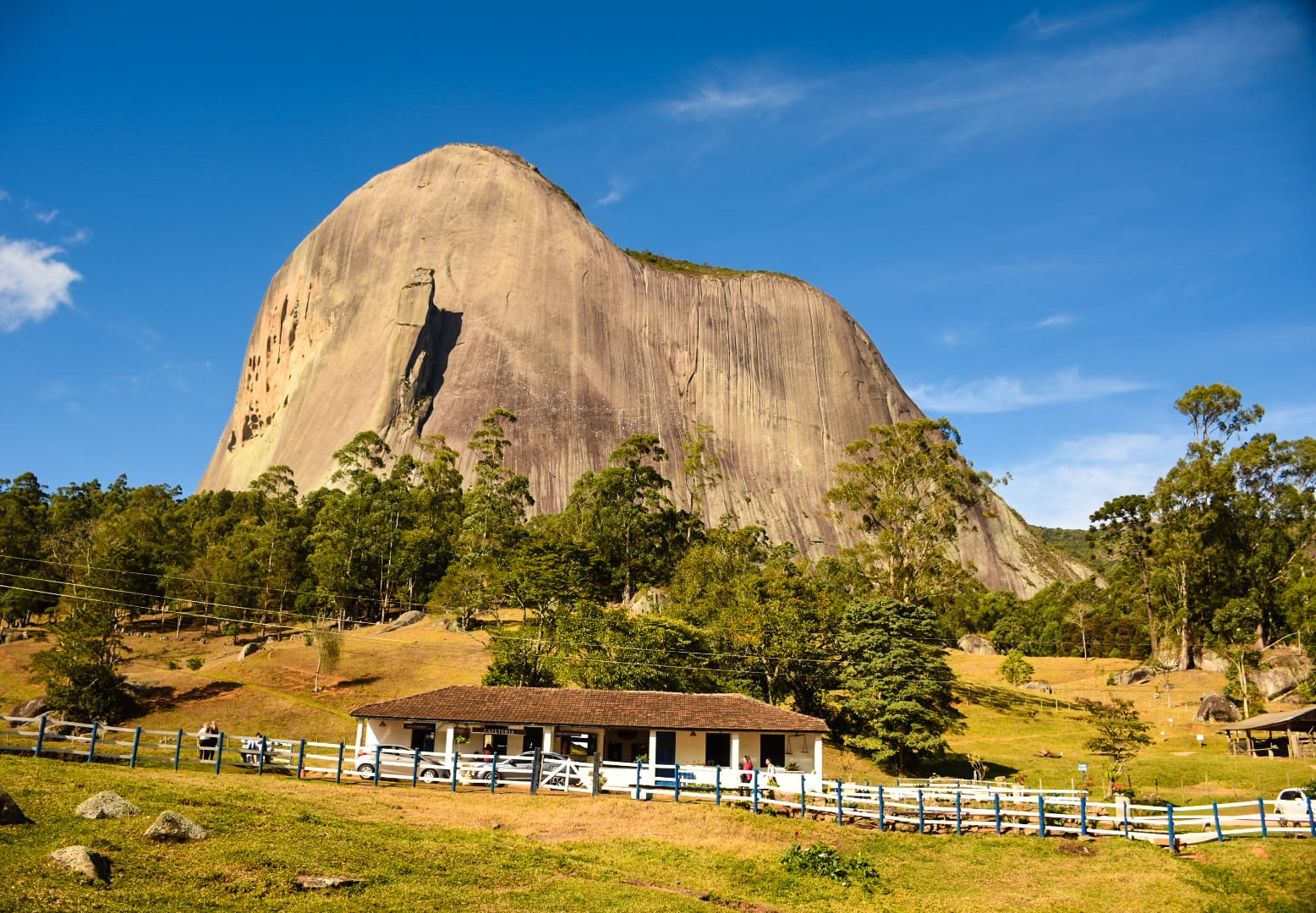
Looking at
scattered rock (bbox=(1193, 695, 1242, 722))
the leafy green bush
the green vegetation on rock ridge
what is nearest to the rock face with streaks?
the green vegetation on rock ridge

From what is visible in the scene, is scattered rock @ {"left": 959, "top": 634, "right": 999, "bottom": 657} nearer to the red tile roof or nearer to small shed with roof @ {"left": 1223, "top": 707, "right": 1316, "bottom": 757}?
small shed with roof @ {"left": 1223, "top": 707, "right": 1316, "bottom": 757}

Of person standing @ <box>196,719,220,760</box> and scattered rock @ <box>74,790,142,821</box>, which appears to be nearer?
scattered rock @ <box>74,790,142,821</box>

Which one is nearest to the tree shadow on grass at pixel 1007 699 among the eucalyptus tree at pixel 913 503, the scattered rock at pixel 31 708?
the eucalyptus tree at pixel 913 503

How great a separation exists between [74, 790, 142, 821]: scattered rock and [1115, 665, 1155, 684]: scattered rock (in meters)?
67.0

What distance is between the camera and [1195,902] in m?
17.3

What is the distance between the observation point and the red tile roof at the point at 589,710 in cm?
3112

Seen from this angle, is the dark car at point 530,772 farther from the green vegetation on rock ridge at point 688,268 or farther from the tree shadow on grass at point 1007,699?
the green vegetation on rock ridge at point 688,268

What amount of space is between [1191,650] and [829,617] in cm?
3359

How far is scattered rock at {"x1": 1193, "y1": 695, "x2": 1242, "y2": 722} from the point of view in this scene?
5269 centimetres

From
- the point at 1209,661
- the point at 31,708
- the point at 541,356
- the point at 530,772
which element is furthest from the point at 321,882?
the point at 541,356

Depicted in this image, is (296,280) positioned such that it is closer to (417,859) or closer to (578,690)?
(578,690)

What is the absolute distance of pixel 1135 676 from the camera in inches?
2667

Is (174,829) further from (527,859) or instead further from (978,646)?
(978,646)

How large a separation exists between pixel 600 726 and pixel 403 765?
623 cm
